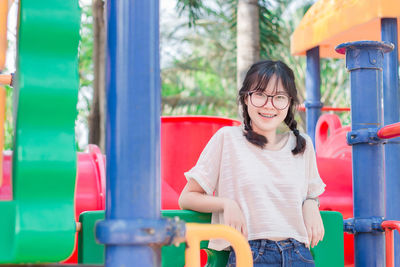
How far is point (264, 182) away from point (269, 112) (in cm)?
21

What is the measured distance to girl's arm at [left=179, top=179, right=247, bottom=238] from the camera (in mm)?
1599

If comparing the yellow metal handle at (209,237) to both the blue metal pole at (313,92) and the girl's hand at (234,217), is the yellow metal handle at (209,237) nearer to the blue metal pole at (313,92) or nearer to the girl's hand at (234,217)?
the girl's hand at (234,217)

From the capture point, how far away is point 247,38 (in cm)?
593

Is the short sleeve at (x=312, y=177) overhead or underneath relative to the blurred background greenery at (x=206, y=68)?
underneath

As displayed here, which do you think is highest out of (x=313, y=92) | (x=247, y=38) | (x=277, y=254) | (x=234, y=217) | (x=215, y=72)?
(x=215, y=72)

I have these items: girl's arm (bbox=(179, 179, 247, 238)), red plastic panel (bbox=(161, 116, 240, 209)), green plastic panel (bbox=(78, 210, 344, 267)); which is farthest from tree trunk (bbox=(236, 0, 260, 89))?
girl's arm (bbox=(179, 179, 247, 238))

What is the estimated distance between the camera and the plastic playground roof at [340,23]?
12.5 ft

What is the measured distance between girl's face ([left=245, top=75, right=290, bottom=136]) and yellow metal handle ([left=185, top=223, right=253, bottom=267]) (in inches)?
26.2

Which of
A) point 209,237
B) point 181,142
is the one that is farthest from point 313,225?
point 181,142

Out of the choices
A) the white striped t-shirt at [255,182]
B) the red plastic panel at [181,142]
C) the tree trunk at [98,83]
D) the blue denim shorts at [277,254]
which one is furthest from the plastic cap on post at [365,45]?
the tree trunk at [98,83]

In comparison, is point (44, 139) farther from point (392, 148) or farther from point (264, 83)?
point (392, 148)

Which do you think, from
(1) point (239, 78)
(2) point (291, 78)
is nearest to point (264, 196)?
(2) point (291, 78)

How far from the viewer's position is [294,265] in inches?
65.1

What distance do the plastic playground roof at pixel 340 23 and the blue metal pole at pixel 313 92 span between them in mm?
89
